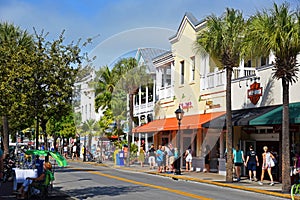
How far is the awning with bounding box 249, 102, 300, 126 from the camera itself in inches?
814

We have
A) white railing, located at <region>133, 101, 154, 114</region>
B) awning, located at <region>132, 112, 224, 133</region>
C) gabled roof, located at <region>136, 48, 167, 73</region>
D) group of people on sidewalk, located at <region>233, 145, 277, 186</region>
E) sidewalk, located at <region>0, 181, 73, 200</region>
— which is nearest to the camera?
sidewalk, located at <region>0, 181, 73, 200</region>

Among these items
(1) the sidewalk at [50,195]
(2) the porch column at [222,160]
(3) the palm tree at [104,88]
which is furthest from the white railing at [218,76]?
(3) the palm tree at [104,88]

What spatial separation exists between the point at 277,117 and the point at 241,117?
3.45 meters

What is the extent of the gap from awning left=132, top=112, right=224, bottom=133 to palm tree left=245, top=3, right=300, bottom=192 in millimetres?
9644

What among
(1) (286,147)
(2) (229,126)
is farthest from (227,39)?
(1) (286,147)

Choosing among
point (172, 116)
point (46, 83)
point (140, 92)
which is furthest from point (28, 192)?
point (140, 92)

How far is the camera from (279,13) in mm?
18188

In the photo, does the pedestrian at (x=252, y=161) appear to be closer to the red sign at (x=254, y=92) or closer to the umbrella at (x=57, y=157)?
the red sign at (x=254, y=92)

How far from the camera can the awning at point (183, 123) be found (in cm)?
2938

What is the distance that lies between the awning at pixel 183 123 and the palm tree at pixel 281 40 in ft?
31.6

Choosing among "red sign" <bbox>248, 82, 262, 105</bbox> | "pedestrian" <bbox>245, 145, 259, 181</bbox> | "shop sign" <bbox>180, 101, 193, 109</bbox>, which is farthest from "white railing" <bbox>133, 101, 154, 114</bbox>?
"pedestrian" <bbox>245, 145, 259, 181</bbox>

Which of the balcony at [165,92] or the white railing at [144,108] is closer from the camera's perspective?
the balcony at [165,92]

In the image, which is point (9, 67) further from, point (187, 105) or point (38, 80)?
point (187, 105)

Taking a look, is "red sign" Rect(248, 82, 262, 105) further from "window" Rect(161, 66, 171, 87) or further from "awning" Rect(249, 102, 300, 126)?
"window" Rect(161, 66, 171, 87)
